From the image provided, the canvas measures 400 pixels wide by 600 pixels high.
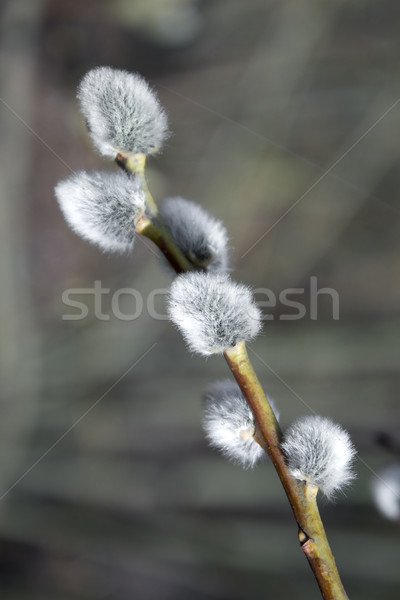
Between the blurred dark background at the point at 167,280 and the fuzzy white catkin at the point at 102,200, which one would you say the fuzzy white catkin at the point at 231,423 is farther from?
the blurred dark background at the point at 167,280

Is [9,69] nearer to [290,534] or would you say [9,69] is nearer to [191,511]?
[191,511]

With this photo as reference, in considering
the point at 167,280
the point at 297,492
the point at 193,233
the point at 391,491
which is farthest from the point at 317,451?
the point at 167,280

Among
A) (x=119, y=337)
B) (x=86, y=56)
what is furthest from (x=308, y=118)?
(x=119, y=337)

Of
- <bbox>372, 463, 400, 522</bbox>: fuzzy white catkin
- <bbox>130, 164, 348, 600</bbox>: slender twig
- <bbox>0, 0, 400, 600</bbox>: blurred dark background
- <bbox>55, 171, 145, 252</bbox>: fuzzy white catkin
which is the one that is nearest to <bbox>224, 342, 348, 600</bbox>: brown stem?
<bbox>130, 164, 348, 600</bbox>: slender twig

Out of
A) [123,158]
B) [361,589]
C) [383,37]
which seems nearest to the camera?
[123,158]

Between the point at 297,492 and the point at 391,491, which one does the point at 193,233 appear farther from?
the point at 391,491

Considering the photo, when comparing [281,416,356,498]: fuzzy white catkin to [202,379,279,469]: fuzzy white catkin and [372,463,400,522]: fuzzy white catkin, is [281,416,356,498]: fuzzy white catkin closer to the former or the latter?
[202,379,279,469]: fuzzy white catkin
